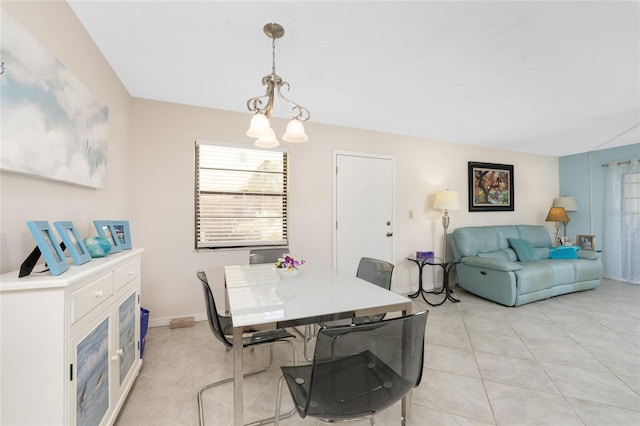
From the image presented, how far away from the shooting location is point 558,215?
487 centimetres

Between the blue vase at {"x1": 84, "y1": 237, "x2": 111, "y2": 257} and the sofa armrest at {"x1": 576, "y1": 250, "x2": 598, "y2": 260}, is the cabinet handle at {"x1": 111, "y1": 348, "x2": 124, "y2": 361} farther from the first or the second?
the sofa armrest at {"x1": 576, "y1": 250, "x2": 598, "y2": 260}

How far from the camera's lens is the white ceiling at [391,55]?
1.60 meters

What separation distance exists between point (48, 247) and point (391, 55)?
7.80 ft

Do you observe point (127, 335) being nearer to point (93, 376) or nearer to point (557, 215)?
point (93, 376)

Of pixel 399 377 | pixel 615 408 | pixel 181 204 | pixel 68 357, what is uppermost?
pixel 181 204

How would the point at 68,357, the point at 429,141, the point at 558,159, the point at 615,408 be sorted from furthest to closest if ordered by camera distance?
the point at 558,159 → the point at 429,141 → the point at 615,408 → the point at 68,357

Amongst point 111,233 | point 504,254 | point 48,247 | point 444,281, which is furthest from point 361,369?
point 504,254

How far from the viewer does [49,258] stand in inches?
41.5

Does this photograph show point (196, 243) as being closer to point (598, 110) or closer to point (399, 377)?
point (399, 377)

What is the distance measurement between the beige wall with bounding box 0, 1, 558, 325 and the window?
11cm

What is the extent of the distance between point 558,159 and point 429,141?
11.1ft

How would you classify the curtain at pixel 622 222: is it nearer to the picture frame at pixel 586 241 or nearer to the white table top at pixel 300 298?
the picture frame at pixel 586 241

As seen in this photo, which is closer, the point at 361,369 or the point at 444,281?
the point at 361,369

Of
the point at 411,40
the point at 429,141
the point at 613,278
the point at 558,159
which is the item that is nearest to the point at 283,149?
the point at 411,40
